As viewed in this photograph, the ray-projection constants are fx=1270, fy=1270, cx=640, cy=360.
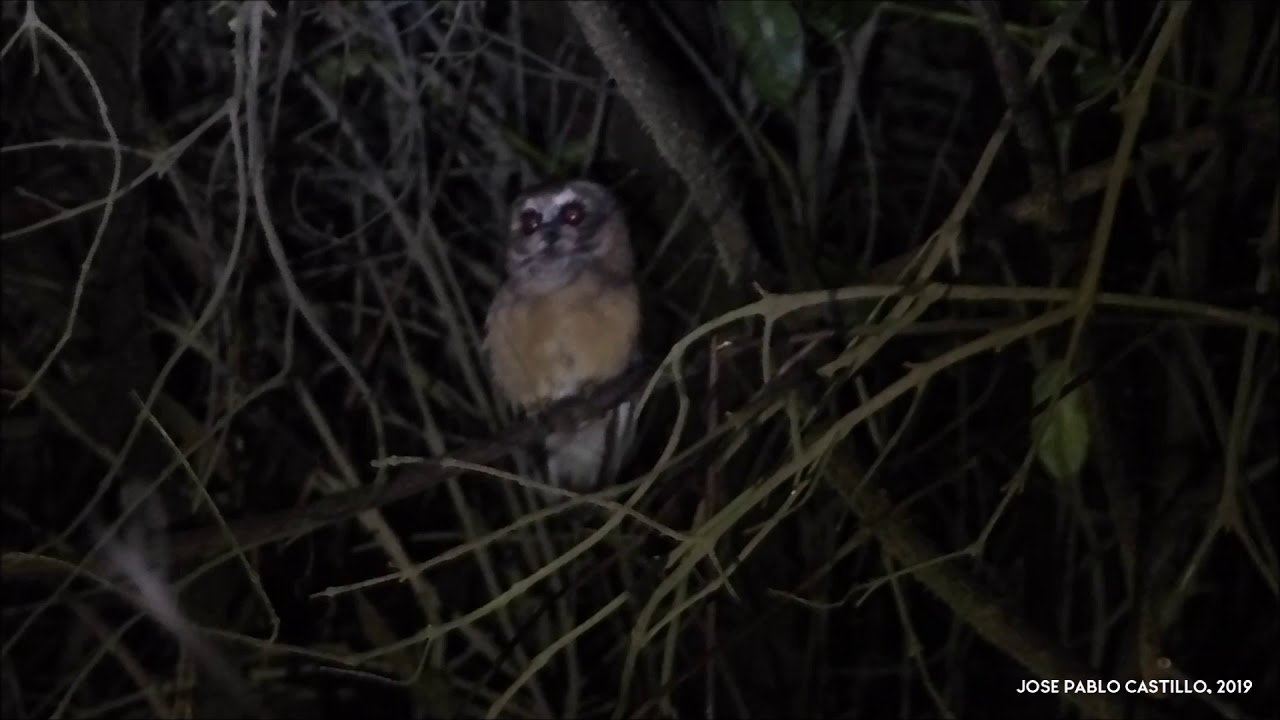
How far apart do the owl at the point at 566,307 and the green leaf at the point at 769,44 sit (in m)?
0.50

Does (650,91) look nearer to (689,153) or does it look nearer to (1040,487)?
(689,153)

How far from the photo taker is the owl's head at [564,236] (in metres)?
1.85

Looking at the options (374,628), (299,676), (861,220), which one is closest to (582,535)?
(374,628)

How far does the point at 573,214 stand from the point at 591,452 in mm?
369

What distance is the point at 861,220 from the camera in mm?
1915

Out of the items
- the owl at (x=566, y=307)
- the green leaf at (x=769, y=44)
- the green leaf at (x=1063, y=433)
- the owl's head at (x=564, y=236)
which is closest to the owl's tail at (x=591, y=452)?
the owl at (x=566, y=307)

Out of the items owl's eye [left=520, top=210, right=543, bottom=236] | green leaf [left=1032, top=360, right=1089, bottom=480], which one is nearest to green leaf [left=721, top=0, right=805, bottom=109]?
green leaf [left=1032, top=360, right=1089, bottom=480]

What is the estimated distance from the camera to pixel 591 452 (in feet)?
6.40

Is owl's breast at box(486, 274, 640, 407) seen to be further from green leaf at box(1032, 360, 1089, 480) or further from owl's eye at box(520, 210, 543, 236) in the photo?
green leaf at box(1032, 360, 1089, 480)

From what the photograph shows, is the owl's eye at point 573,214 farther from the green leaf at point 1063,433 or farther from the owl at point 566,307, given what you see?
the green leaf at point 1063,433

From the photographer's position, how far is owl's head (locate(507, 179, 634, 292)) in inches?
72.7

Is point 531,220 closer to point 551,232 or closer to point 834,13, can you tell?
point 551,232

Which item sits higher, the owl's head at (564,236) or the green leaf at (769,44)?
the green leaf at (769,44)

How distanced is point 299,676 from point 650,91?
1.09 m
